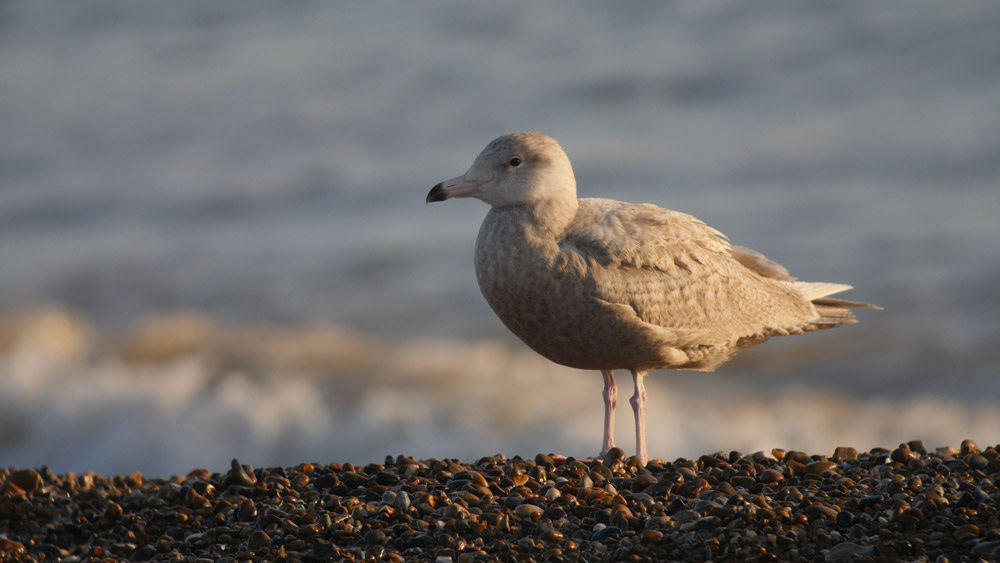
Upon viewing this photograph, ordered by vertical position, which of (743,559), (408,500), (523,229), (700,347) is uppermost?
(523,229)

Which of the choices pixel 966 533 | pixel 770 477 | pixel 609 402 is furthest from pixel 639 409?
pixel 966 533

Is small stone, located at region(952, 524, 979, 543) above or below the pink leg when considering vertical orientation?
below

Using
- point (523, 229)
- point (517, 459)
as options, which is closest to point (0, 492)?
point (517, 459)

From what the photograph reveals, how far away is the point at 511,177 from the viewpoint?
358 inches

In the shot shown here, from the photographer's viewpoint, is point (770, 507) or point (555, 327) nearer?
point (770, 507)

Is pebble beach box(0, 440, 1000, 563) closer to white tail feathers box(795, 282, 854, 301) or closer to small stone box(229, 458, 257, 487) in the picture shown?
small stone box(229, 458, 257, 487)

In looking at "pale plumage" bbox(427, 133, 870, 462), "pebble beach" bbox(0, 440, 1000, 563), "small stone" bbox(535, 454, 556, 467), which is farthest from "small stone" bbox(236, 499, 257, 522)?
"pale plumage" bbox(427, 133, 870, 462)

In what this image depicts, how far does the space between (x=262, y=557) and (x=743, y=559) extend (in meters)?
3.18

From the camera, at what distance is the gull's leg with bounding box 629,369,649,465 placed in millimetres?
9336

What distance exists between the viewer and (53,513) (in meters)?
8.73

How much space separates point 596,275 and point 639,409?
58.2 inches

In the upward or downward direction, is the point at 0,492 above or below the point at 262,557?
above

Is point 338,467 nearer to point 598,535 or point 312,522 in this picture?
point 312,522

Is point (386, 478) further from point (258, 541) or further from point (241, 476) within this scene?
point (258, 541)
